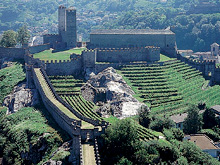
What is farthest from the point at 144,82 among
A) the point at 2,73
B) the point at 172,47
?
the point at 2,73

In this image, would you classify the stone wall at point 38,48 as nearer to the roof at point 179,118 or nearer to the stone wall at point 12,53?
the stone wall at point 12,53

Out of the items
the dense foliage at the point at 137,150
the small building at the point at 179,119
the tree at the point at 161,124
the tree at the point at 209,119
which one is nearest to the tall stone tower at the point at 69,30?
the small building at the point at 179,119

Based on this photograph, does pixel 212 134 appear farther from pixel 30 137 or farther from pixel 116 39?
pixel 116 39

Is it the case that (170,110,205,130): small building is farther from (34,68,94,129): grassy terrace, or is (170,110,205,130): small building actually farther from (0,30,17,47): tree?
(0,30,17,47): tree

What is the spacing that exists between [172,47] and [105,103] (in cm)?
2520

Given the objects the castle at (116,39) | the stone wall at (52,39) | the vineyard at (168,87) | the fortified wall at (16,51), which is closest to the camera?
the vineyard at (168,87)

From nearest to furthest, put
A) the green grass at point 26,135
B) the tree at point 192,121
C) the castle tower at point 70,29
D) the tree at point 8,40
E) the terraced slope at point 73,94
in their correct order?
1. the green grass at point 26,135
2. the terraced slope at point 73,94
3. the tree at point 192,121
4. the castle tower at point 70,29
5. the tree at point 8,40

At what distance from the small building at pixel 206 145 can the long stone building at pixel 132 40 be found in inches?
1139

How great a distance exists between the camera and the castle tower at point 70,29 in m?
82.3

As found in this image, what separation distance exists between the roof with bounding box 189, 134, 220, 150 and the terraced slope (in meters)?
12.6

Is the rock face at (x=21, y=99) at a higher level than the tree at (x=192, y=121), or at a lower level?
higher

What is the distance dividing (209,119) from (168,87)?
9823 mm

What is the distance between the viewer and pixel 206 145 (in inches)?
2202

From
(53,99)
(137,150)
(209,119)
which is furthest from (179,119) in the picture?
(137,150)
